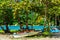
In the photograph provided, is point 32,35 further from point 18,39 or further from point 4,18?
point 4,18

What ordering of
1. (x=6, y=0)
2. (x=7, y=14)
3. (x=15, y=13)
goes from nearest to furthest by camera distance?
(x=15, y=13) < (x=6, y=0) < (x=7, y=14)

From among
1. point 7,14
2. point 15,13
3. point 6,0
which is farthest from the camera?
point 7,14

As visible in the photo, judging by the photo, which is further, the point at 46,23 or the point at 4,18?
the point at 4,18

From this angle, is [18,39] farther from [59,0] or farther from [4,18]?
[4,18]

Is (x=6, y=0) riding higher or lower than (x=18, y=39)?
higher

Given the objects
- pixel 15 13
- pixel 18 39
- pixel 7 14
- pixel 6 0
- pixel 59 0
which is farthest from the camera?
pixel 7 14

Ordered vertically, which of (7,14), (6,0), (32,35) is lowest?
(32,35)

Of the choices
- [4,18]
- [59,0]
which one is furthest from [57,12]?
[4,18]

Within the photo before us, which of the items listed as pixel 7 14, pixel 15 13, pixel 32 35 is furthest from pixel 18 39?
pixel 7 14

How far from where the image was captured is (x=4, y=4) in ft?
65.3

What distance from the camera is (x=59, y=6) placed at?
61.8 feet

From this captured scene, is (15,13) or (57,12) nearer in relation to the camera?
(15,13)

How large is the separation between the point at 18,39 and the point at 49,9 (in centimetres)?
511

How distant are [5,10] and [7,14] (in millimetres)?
892
